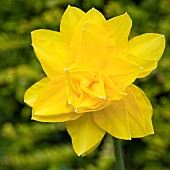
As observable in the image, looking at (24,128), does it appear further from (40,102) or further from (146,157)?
(40,102)

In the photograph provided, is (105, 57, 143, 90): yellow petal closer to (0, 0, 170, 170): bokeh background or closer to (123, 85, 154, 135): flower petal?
(123, 85, 154, 135): flower petal

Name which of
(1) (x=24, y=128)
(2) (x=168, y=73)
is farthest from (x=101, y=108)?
(1) (x=24, y=128)

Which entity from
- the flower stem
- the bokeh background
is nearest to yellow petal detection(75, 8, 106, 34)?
the flower stem

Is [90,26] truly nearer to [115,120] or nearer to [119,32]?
[119,32]

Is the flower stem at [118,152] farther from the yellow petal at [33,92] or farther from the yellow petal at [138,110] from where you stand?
the yellow petal at [33,92]

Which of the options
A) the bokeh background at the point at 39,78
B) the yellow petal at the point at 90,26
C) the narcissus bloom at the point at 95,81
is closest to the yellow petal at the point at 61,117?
the narcissus bloom at the point at 95,81
